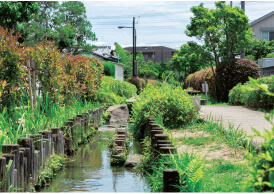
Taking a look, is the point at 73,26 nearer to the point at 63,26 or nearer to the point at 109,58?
the point at 63,26

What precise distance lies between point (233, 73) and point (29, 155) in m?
16.8

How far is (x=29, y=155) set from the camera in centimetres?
540

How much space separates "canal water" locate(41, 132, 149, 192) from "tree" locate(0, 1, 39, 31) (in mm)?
15057

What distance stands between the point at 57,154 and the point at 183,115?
11.7 ft

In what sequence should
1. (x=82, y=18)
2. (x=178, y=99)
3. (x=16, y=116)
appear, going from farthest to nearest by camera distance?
(x=82, y=18) → (x=178, y=99) → (x=16, y=116)

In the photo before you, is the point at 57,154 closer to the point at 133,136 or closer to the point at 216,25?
the point at 133,136

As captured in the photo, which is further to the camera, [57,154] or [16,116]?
[57,154]

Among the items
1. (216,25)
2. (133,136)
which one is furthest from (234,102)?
(133,136)

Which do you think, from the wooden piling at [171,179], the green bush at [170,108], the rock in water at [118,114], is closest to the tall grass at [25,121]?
the green bush at [170,108]

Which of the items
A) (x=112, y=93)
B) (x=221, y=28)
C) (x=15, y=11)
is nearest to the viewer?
(x=112, y=93)

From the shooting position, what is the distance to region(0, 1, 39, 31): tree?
67.9 feet

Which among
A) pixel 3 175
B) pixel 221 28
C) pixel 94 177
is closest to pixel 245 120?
pixel 94 177

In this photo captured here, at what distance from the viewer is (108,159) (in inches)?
320

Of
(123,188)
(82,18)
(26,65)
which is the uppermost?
(82,18)
